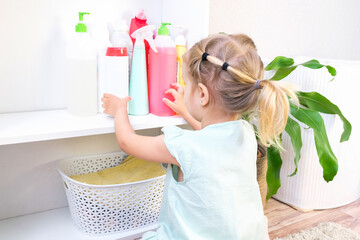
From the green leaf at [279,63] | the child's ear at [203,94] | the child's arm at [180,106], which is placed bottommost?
the child's arm at [180,106]

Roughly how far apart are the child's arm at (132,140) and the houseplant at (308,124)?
53 cm

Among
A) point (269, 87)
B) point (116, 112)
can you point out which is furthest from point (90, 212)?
point (269, 87)

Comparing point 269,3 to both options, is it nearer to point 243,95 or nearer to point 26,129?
point 243,95

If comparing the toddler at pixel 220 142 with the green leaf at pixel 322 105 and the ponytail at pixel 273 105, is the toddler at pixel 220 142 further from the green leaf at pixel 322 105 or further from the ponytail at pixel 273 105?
the green leaf at pixel 322 105

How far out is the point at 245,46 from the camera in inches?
34.4

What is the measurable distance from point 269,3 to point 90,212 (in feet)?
3.89

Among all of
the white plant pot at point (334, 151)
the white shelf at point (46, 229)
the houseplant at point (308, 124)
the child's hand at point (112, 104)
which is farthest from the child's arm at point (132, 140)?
the white plant pot at point (334, 151)

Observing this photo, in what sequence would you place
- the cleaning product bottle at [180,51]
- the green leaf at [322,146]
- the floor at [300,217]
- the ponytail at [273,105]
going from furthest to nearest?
1. the floor at [300,217]
2. the green leaf at [322,146]
3. the cleaning product bottle at [180,51]
4. the ponytail at [273,105]

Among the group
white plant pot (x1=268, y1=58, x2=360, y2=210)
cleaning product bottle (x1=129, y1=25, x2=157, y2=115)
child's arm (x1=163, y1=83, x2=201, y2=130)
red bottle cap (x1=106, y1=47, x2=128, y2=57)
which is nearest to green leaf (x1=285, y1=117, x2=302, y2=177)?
white plant pot (x1=268, y1=58, x2=360, y2=210)

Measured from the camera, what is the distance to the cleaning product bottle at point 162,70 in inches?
42.5

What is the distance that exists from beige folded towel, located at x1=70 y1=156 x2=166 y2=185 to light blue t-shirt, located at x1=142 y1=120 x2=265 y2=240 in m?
0.33

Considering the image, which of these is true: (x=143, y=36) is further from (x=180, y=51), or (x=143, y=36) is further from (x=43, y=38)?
(x=43, y=38)

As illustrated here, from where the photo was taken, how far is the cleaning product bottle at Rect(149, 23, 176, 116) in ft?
3.54

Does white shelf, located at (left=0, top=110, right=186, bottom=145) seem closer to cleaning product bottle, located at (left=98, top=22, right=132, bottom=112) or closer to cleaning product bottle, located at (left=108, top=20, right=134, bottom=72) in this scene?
cleaning product bottle, located at (left=98, top=22, right=132, bottom=112)
